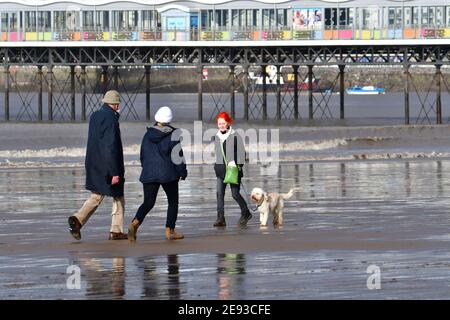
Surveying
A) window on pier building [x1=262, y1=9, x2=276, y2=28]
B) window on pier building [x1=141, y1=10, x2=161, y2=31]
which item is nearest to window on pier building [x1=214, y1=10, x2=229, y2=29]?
window on pier building [x1=262, y1=9, x2=276, y2=28]

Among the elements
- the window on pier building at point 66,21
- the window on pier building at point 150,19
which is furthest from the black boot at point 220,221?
the window on pier building at point 66,21

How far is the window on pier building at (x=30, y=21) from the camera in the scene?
65.0 m

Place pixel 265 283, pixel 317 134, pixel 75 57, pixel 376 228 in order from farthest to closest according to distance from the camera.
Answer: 1. pixel 75 57
2. pixel 317 134
3. pixel 376 228
4. pixel 265 283

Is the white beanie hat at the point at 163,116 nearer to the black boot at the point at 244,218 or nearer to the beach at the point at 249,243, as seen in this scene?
the beach at the point at 249,243

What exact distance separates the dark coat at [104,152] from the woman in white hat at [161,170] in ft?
1.02

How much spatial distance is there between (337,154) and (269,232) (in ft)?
73.3

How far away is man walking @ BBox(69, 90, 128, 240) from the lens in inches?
629

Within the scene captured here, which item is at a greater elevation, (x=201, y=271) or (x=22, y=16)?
(x=22, y=16)

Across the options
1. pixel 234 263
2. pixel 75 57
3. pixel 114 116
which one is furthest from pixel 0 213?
pixel 75 57

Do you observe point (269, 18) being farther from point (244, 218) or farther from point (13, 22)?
point (244, 218)

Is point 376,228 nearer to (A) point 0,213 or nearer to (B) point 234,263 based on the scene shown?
(B) point 234,263
